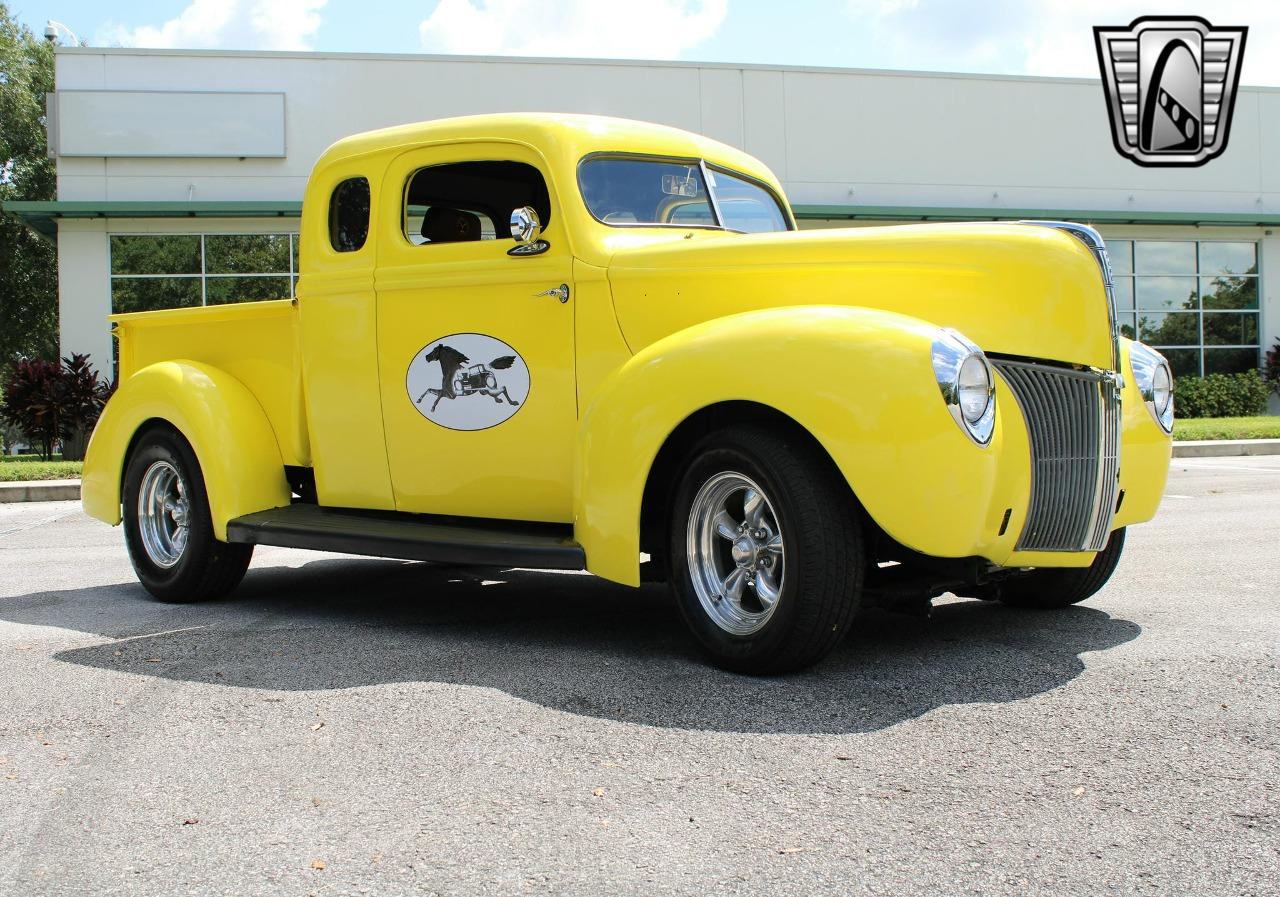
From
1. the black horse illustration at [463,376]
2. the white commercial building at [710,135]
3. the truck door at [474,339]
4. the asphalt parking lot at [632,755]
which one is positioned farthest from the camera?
the white commercial building at [710,135]

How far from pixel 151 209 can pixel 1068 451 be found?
2044 cm

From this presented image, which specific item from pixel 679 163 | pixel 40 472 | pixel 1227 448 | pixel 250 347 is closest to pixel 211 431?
pixel 250 347

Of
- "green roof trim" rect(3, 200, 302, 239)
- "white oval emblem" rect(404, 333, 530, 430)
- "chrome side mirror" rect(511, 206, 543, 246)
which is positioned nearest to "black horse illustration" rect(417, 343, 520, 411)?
"white oval emblem" rect(404, 333, 530, 430)

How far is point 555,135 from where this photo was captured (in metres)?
5.39

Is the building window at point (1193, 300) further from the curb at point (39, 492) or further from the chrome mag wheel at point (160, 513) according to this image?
the chrome mag wheel at point (160, 513)

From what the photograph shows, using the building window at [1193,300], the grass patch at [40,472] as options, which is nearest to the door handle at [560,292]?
the grass patch at [40,472]

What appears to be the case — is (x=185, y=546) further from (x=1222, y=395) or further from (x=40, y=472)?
(x=1222, y=395)

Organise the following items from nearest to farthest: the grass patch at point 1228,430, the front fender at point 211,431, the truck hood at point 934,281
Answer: the truck hood at point 934,281 → the front fender at point 211,431 → the grass patch at point 1228,430

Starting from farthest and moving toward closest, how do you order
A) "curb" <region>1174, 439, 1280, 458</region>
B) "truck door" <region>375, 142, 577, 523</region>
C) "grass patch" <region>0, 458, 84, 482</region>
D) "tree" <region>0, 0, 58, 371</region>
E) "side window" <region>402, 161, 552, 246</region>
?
"tree" <region>0, 0, 58, 371</region> < "curb" <region>1174, 439, 1280, 458</region> < "grass patch" <region>0, 458, 84, 482</region> < "side window" <region>402, 161, 552, 246</region> < "truck door" <region>375, 142, 577, 523</region>

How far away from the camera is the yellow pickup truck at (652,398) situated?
409cm

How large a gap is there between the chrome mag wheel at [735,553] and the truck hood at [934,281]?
750mm

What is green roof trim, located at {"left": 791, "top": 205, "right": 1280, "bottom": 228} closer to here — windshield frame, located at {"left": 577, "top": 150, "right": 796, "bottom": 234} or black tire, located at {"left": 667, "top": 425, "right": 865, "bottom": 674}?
windshield frame, located at {"left": 577, "top": 150, "right": 796, "bottom": 234}

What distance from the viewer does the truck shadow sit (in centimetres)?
406

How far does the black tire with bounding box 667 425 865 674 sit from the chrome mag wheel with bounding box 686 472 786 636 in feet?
0.14
